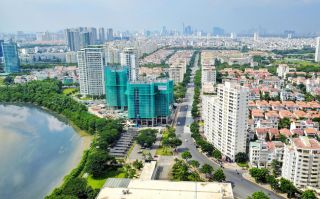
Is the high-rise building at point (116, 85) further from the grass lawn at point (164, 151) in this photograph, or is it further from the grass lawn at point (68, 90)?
the grass lawn at point (68, 90)

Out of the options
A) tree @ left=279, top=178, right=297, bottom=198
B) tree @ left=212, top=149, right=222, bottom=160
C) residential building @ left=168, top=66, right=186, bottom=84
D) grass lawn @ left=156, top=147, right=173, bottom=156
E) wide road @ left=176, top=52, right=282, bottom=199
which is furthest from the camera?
residential building @ left=168, top=66, right=186, bottom=84

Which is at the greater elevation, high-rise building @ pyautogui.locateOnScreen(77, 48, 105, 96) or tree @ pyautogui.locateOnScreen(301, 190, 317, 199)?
high-rise building @ pyautogui.locateOnScreen(77, 48, 105, 96)

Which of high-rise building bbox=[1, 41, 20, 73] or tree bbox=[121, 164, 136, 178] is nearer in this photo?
tree bbox=[121, 164, 136, 178]

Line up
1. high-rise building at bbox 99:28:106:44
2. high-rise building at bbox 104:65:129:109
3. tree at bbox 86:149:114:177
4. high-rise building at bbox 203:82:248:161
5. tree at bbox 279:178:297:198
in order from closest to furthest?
tree at bbox 279:178:297:198
tree at bbox 86:149:114:177
high-rise building at bbox 203:82:248:161
high-rise building at bbox 104:65:129:109
high-rise building at bbox 99:28:106:44

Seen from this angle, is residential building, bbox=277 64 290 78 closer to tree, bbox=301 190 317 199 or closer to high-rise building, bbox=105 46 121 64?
high-rise building, bbox=105 46 121 64

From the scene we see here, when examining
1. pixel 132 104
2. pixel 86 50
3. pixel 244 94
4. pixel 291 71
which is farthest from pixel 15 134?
pixel 291 71

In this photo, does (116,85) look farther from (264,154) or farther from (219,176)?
(219,176)

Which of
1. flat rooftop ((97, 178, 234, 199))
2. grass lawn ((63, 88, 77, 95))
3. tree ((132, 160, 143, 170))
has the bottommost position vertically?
tree ((132, 160, 143, 170))

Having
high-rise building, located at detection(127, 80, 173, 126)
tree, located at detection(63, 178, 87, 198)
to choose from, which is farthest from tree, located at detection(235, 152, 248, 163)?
tree, located at detection(63, 178, 87, 198)
